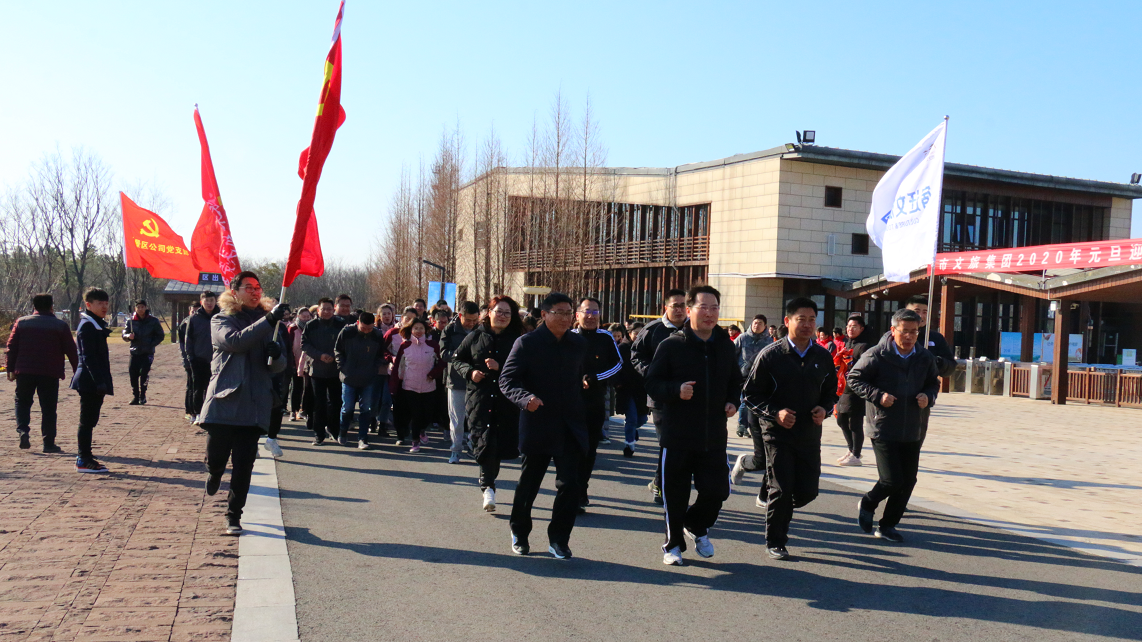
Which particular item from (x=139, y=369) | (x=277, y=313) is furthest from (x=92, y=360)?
(x=139, y=369)

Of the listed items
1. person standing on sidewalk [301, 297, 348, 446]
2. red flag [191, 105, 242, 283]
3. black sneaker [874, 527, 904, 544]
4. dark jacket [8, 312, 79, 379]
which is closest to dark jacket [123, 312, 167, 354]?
red flag [191, 105, 242, 283]

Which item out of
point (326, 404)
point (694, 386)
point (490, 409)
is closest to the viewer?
point (694, 386)

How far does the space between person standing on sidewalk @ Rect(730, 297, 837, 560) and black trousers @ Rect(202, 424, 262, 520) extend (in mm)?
3596

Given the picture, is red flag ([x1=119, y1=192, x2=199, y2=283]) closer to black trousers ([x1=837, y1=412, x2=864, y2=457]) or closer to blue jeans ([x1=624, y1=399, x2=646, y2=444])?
blue jeans ([x1=624, y1=399, x2=646, y2=444])

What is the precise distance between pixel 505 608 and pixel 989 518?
5.16 meters

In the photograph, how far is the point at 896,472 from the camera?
6.99m

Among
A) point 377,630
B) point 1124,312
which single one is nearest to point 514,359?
point 377,630

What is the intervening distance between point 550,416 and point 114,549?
9.88 ft

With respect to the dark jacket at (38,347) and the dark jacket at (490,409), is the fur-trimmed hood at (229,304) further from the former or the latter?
the dark jacket at (38,347)

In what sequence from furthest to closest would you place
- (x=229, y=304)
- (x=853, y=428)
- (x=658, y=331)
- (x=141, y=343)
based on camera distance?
1. (x=141, y=343)
2. (x=853, y=428)
3. (x=658, y=331)
4. (x=229, y=304)

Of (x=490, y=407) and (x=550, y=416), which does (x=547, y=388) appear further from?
(x=490, y=407)

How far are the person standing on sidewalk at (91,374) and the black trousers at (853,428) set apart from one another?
27.2 feet

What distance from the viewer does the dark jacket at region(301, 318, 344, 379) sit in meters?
12.0

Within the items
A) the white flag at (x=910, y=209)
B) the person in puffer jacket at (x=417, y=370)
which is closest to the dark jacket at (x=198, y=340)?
the person in puffer jacket at (x=417, y=370)
